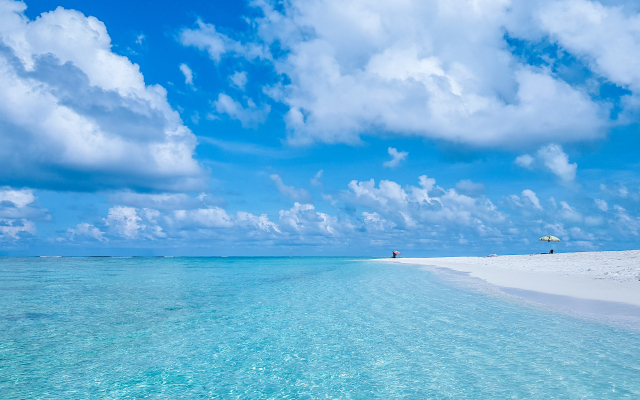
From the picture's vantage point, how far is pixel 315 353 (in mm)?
10797

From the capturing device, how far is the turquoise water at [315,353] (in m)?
8.07

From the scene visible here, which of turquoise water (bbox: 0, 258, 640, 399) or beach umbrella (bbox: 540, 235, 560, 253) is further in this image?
beach umbrella (bbox: 540, 235, 560, 253)

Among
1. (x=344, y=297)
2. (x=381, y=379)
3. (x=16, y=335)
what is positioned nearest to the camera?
(x=381, y=379)

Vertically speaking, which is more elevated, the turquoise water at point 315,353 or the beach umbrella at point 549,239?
the beach umbrella at point 549,239

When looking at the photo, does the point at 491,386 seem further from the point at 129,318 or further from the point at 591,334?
the point at 129,318

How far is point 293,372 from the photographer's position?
9.22 m

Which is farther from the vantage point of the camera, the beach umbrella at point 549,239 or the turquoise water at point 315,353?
the beach umbrella at point 549,239

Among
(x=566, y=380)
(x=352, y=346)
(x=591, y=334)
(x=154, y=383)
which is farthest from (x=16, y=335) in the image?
(x=591, y=334)

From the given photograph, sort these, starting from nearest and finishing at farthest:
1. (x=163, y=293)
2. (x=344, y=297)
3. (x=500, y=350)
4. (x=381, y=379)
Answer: (x=381, y=379) → (x=500, y=350) → (x=344, y=297) → (x=163, y=293)

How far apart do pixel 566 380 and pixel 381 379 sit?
4021mm

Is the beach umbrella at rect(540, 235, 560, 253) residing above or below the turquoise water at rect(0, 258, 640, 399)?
above

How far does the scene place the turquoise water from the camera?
8.07 meters

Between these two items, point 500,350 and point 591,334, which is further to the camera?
point 591,334

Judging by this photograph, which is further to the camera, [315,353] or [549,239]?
[549,239]
